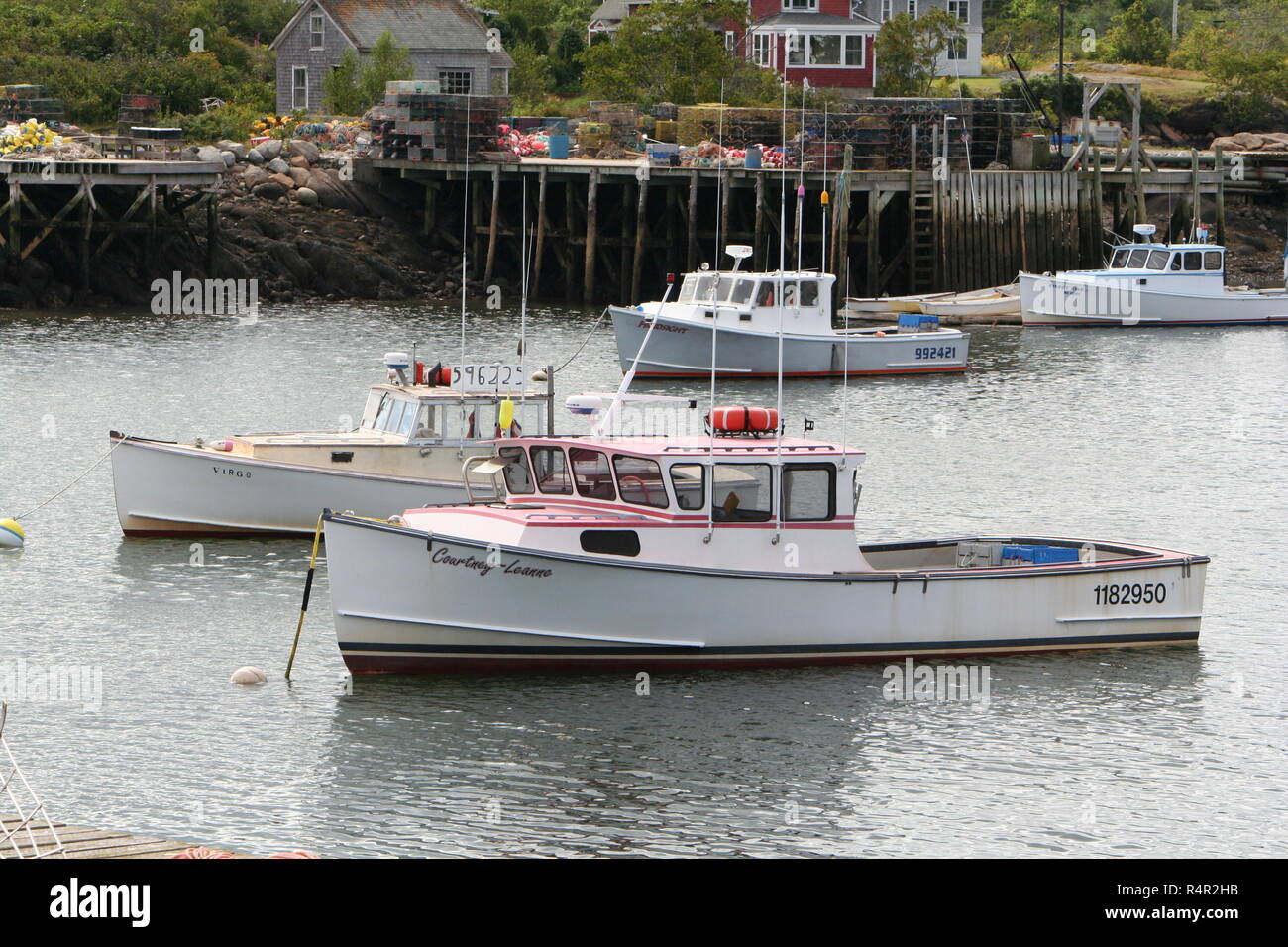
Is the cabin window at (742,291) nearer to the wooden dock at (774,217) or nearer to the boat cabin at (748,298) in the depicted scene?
the boat cabin at (748,298)

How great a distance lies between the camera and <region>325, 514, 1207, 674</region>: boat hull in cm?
1702

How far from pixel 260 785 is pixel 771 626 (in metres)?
5.07

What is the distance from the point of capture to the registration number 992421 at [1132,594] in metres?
18.8

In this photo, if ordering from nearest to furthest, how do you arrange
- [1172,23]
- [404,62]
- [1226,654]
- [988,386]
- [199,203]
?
[1226,654]
[988,386]
[199,203]
[404,62]
[1172,23]

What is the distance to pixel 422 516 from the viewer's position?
17.9 meters

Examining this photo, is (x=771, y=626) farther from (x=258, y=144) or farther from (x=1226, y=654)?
(x=258, y=144)

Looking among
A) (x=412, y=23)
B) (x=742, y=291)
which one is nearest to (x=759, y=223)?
(x=742, y=291)

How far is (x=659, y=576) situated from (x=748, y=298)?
2310 centimetres

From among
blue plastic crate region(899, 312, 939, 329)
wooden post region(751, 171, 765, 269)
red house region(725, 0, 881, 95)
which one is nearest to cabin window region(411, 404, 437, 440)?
blue plastic crate region(899, 312, 939, 329)

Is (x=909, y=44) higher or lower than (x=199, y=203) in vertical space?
higher

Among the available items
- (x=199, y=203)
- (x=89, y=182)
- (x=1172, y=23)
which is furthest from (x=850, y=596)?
(x=1172, y=23)

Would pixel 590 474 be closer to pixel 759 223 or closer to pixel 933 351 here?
pixel 933 351

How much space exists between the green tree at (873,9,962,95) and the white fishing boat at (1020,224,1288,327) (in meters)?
19.3
